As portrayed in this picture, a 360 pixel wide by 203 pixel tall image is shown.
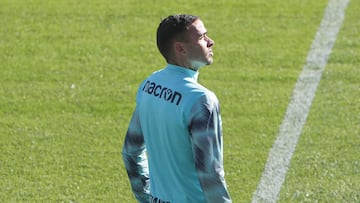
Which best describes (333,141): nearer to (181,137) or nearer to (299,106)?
(299,106)

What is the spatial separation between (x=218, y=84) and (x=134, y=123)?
11.7 ft

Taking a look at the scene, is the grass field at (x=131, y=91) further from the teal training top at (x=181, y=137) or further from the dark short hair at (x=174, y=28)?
the dark short hair at (x=174, y=28)

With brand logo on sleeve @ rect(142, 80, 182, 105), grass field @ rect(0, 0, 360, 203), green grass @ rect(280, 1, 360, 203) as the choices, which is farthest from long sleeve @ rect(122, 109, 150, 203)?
green grass @ rect(280, 1, 360, 203)

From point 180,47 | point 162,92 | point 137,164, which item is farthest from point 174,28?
point 137,164

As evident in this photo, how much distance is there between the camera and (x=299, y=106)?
317 inches

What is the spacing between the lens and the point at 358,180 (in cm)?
688

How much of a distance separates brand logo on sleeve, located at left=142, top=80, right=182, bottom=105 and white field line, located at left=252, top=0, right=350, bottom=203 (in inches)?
89.1

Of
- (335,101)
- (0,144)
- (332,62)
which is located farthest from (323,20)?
(0,144)

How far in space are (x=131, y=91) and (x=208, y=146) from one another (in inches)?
156

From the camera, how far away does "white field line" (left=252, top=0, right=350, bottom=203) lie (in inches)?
272

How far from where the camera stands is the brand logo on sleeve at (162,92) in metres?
4.47

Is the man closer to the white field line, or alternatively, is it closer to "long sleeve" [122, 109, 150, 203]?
"long sleeve" [122, 109, 150, 203]

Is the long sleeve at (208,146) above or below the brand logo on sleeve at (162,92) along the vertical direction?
below

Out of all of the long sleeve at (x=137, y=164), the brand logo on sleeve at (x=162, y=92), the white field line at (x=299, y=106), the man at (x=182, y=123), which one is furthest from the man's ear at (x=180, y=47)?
the white field line at (x=299, y=106)
